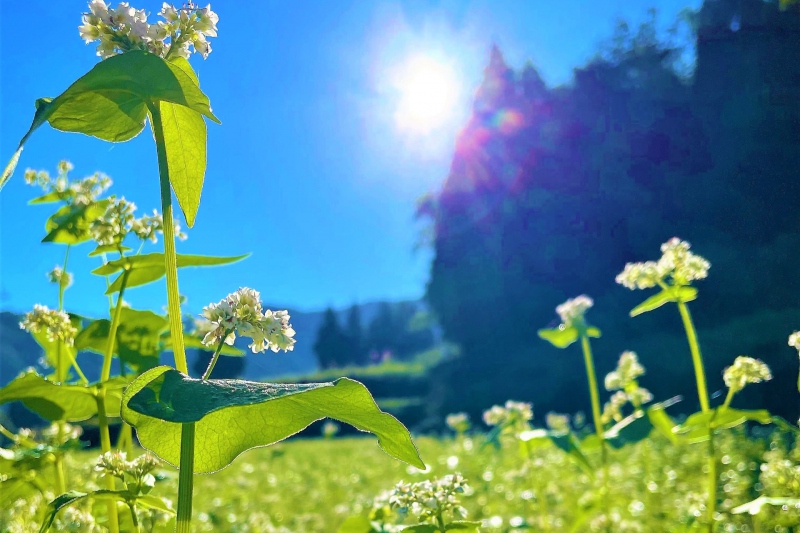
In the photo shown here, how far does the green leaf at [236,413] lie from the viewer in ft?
1.70

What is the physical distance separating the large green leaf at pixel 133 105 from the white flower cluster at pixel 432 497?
0.62 meters

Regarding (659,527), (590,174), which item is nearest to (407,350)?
(590,174)

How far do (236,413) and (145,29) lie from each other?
59cm

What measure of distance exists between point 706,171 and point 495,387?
798 cm

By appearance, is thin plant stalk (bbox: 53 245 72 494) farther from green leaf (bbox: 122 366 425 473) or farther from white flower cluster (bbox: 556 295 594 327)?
white flower cluster (bbox: 556 295 594 327)

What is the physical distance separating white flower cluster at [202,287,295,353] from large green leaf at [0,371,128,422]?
0.37 metres

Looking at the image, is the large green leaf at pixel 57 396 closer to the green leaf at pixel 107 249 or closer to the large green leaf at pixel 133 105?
the green leaf at pixel 107 249

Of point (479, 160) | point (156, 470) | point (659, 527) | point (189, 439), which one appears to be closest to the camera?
point (189, 439)

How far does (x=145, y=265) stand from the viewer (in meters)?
Result: 1.12

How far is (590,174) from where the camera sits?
14680 mm

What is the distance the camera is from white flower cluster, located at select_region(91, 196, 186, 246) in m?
1.18

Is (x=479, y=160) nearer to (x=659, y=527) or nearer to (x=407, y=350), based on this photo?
(x=659, y=527)

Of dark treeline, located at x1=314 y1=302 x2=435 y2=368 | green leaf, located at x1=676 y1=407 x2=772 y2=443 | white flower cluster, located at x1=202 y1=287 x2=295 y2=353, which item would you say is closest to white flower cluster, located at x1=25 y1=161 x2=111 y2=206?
white flower cluster, located at x1=202 y1=287 x2=295 y2=353

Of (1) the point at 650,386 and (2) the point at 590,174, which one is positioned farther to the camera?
(2) the point at 590,174
